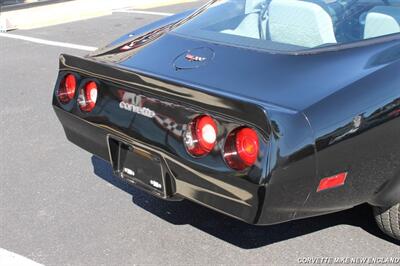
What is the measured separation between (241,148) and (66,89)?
4.20ft

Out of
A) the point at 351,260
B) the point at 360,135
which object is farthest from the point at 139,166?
the point at 351,260

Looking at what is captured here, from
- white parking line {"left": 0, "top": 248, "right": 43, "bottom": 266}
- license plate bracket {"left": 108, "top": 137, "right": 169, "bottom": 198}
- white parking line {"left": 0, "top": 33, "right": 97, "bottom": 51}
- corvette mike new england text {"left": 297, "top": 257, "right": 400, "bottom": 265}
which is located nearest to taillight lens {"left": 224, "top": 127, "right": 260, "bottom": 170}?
license plate bracket {"left": 108, "top": 137, "right": 169, "bottom": 198}

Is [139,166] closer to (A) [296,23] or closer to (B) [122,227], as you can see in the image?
(B) [122,227]

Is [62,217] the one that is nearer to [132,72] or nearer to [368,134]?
[132,72]

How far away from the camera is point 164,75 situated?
278 centimetres

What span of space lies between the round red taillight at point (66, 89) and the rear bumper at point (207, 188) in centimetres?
29

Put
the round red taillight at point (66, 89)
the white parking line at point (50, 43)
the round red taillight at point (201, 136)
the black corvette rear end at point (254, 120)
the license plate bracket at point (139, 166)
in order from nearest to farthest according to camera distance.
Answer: the black corvette rear end at point (254, 120), the round red taillight at point (201, 136), the license plate bracket at point (139, 166), the round red taillight at point (66, 89), the white parking line at point (50, 43)

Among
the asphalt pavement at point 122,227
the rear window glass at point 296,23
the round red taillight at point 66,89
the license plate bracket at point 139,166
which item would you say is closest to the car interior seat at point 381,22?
the rear window glass at point 296,23

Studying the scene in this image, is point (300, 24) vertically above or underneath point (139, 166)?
above

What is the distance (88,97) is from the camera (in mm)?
3135

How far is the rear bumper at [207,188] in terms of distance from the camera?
2391 mm

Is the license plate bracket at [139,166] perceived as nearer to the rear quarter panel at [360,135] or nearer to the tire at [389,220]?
the rear quarter panel at [360,135]

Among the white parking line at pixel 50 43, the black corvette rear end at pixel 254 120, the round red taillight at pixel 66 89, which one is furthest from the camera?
the white parking line at pixel 50 43

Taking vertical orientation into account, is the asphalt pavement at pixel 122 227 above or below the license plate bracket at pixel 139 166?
below
